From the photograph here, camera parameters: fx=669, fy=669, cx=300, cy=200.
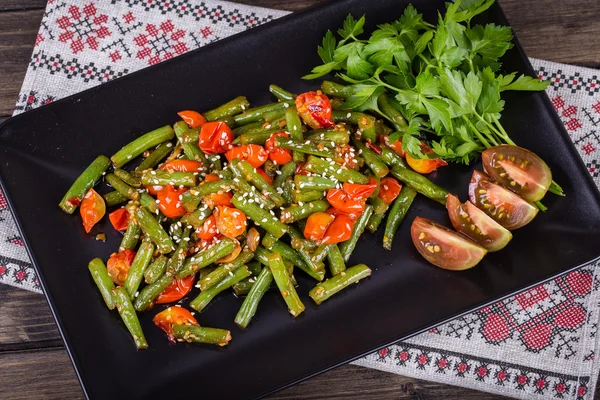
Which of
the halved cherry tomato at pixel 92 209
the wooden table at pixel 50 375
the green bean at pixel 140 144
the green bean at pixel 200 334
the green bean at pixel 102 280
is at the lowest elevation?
the wooden table at pixel 50 375

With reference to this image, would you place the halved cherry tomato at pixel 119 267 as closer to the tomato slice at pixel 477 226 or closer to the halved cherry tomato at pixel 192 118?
the halved cherry tomato at pixel 192 118

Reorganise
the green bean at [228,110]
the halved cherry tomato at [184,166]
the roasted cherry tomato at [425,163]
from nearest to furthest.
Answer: the halved cherry tomato at [184,166], the roasted cherry tomato at [425,163], the green bean at [228,110]

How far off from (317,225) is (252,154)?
0.55m

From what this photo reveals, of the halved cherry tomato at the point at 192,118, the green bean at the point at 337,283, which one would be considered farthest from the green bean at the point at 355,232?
the halved cherry tomato at the point at 192,118

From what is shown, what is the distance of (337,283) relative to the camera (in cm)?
385

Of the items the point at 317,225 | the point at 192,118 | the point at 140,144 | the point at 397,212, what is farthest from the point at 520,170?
the point at 140,144

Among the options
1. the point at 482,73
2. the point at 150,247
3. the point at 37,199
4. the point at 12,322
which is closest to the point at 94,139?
the point at 37,199

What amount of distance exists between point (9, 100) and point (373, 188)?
2649 millimetres

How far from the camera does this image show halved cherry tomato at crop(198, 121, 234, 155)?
395 centimetres

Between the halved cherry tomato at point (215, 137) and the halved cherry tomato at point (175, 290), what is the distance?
0.76 m

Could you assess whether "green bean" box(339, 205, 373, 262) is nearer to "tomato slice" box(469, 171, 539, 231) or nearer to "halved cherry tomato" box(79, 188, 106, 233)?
"tomato slice" box(469, 171, 539, 231)

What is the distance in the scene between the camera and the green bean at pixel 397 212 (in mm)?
4008

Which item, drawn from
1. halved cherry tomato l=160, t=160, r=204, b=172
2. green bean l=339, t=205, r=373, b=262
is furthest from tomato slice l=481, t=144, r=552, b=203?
halved cherry tomato l=160, t=160, r=204, b=172

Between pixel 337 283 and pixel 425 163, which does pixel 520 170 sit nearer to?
pixel 425 163
